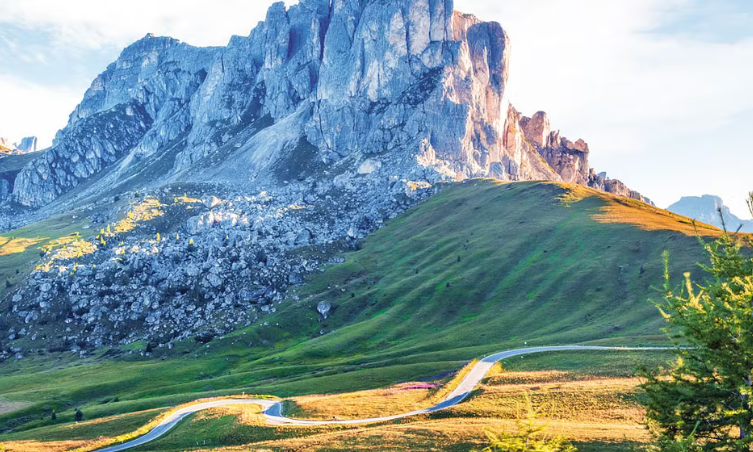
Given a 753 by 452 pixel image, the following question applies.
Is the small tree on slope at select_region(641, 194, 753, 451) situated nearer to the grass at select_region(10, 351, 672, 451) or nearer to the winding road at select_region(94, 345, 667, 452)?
the grass at select_region(10, 351, 672, 451)

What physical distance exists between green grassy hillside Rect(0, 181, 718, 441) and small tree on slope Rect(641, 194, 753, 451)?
2346 inches

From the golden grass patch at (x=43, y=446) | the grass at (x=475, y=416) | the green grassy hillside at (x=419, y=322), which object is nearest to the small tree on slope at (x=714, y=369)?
the grass at (x=475, y=416)

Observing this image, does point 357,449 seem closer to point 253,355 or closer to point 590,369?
point 590,369

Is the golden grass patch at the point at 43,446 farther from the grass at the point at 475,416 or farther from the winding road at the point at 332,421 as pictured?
the winding road at the point at 332,421

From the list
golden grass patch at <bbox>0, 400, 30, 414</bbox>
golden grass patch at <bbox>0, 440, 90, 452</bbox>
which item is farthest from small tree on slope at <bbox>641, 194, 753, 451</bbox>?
golden grass patch at <bbox>0, 400, 30, 414</bbox>

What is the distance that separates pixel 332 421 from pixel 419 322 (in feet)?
Answer: 284

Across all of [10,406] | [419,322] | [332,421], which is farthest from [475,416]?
[10,406]

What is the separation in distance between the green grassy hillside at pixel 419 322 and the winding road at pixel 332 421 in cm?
824

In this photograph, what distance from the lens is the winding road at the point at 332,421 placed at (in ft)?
199

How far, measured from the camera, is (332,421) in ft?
197

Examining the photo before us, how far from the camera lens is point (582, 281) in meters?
139

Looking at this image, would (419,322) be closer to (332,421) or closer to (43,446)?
(332,421)

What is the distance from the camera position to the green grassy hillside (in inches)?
3999

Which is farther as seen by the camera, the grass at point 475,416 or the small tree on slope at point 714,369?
the grass at point 475,416
